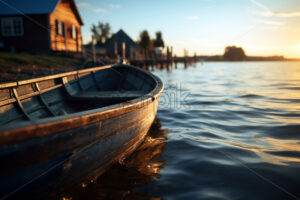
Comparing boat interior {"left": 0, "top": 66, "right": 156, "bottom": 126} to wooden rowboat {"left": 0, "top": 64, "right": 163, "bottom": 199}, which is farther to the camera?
boat interior {"left": 0, "top": 66, "right": 156, "bottom": 126}

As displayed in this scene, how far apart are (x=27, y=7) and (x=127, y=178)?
19.0m

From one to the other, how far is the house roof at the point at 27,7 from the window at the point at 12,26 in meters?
0.45

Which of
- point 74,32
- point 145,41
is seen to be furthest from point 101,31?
point 74,32

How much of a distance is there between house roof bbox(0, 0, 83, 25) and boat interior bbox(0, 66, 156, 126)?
12.7 meters

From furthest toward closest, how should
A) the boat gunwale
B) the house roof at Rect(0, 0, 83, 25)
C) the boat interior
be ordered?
the house roof at Rect(0, 0, 83, 25), the boat interior, the boat gunwale

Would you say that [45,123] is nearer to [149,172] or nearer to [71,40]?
[149,172]

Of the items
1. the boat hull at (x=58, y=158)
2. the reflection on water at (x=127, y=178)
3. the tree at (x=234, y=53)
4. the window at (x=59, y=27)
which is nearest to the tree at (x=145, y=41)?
the window at (x=59, y=27)

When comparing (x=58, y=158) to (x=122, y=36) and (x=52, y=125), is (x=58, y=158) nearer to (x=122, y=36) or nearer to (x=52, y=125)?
(x=52, y=125)

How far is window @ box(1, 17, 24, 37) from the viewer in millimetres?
15859

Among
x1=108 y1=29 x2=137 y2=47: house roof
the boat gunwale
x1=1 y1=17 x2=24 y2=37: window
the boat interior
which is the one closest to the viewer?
the boat gunwale

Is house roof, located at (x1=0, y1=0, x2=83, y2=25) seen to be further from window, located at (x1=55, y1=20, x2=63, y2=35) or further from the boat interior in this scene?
the boat interior

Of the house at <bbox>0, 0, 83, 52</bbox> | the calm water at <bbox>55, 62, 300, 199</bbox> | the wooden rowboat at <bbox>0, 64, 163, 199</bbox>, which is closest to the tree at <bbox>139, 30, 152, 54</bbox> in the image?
the house at <bbox>0, 0, 83, 52</bbox>

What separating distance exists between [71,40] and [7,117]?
18298 mm

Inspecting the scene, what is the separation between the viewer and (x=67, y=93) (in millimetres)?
4742
